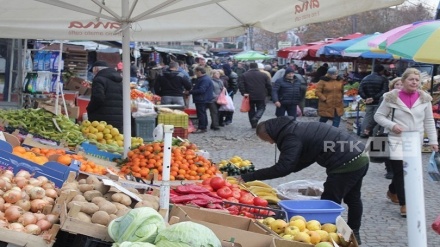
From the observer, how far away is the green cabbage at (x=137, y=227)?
3.82m

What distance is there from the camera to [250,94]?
17391 mm

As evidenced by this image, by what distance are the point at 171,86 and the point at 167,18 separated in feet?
21.8

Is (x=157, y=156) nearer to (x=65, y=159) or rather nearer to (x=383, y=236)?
(x=65, y=159)

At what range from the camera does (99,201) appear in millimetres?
4648

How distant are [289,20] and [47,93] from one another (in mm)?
6366

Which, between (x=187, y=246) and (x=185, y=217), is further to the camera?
(x=185, y=217)

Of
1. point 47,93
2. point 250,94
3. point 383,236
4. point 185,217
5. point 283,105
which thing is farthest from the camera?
point 250,94

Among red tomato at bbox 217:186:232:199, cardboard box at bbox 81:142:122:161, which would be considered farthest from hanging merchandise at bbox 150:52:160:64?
red tomato at bbox 217:186:232:199

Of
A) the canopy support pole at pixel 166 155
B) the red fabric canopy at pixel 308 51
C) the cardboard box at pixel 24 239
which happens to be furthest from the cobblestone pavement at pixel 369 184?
the red fabric canopy at pixel 308 51

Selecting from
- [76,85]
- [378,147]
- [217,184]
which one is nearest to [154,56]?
[76,85]

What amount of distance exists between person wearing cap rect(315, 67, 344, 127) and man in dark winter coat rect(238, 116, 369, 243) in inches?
350

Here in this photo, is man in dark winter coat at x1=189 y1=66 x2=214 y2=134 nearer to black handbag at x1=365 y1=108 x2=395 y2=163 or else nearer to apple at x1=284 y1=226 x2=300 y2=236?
black handbag at x1=365 y1=108 x2=395 y2=163

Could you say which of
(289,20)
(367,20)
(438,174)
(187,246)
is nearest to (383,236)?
(438,174)

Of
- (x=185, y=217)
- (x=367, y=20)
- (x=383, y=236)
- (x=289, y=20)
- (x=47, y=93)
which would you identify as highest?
(x=367, y=20)
